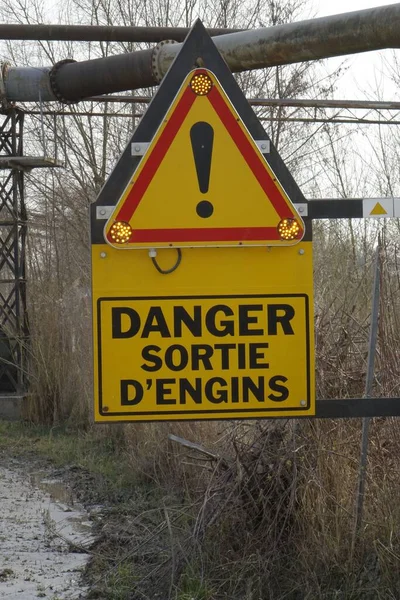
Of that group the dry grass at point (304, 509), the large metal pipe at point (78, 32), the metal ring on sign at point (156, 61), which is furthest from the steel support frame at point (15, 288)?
the dry grass at point (304, 509)

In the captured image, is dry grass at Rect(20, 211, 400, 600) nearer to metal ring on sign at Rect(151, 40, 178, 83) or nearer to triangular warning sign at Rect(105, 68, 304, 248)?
triangular warning sign at Rect(105, 68, 304, 248)

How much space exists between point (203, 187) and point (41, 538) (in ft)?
14.2

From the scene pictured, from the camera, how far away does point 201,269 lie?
3506 mm

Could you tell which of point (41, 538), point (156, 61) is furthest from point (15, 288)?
point (41, 538)

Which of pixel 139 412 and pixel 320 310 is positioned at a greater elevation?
pixel 320 310

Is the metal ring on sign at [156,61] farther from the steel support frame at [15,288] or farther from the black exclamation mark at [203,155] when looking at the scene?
the black exclamation mark at [203,155]

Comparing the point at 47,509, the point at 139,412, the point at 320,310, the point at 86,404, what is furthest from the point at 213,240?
the point at 86,404

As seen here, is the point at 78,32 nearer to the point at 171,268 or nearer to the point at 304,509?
the point at 304,509

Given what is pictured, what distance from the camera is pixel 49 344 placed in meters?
14.1

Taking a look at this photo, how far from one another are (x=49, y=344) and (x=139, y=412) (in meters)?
10.8

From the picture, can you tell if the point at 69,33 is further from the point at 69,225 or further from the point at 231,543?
the point at 69,225

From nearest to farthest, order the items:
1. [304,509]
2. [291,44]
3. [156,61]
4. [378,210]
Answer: [378,210] < [304,509] < [291,44] < [156,61]

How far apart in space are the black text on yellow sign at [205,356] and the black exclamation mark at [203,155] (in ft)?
1.05

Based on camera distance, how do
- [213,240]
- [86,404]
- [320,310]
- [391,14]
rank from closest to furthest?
[213,240], [320,310], [391,14], [86,404]
